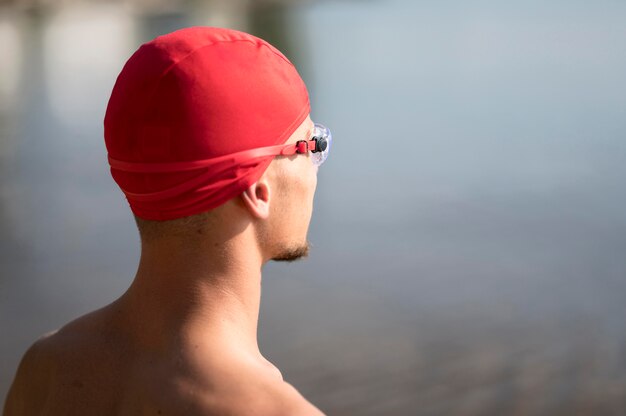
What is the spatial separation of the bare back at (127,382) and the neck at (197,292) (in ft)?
0.13

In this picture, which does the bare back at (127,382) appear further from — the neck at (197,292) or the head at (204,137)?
the head at (204,137)

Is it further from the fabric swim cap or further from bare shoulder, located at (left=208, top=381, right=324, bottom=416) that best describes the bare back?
the fabric swim cap

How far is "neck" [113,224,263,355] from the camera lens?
1.68 m

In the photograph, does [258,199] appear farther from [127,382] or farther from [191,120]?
[127,382]

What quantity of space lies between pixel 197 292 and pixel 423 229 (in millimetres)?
4404

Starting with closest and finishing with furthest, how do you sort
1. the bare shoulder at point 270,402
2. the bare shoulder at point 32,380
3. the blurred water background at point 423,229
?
the bare shoulder at point 270,402, the bare shoulder at point 32,380, the blurred water background at point 423,229

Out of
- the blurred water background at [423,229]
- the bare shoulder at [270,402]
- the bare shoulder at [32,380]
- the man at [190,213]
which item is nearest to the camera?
the bare shoulder at [270,402]

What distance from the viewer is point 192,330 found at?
167cm

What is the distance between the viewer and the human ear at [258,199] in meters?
1.73

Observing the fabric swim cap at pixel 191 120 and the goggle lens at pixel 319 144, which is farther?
the goggle lens at pixel 319 144

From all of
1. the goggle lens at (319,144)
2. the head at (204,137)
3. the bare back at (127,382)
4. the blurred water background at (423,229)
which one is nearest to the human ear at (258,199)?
the head at (204,137)

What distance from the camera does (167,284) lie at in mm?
1707

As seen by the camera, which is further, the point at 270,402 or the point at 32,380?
the point at 32,380

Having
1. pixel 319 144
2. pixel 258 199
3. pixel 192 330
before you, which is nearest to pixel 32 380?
A: pixel 192 330
